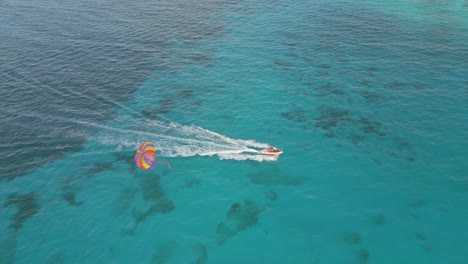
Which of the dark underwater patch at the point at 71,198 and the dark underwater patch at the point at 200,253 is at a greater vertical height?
the dark underwater patch at the point at 71,198

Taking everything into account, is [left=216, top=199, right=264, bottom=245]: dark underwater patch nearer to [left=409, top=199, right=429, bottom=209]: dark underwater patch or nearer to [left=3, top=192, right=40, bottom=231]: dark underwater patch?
[left=409, top=199, right=429, bottom=209]: dark underwater patch

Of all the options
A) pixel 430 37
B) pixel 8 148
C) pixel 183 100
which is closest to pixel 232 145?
pixel 183 100

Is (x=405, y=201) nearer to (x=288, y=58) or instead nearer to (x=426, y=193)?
(x=426, y=193)

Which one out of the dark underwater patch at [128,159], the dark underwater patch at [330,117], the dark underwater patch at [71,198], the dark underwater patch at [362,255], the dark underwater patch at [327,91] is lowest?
the dark underwater patch at [362,255]

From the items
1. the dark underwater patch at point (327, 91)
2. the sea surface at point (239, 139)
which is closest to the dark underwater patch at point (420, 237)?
the sea surface at point (239, 139)

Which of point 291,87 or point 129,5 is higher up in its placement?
point 129,5

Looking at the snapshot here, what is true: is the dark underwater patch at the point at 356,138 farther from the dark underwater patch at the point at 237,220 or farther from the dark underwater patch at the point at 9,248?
the dark underwater patch at the point at 9,248
